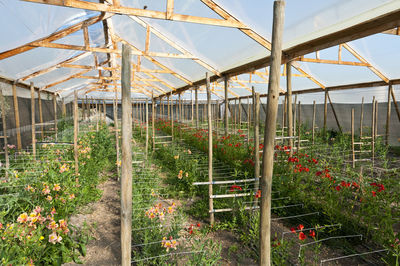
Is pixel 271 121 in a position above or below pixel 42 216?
above

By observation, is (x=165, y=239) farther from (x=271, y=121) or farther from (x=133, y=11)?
(x=133, y=11)

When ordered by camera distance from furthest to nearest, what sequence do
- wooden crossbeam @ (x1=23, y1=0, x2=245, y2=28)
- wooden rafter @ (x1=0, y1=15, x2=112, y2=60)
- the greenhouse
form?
wooden rafter @ (x1=0, y1=15, x2=112, y2=60) < wooden crossbeam @ (x1=23, y1=0, x2=245, y2=28) < the greenhouse

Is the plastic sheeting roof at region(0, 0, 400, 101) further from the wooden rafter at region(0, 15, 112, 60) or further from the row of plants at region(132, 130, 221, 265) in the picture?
the row of plants at region(132, 130, 221, 265)

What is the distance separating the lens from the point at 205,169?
5.24 metres

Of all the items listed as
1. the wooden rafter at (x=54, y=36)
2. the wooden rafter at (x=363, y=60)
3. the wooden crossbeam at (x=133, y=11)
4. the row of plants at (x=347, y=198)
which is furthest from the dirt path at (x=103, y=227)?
the wooden rafter at (x=363, y=60)

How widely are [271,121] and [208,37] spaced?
4502 mm

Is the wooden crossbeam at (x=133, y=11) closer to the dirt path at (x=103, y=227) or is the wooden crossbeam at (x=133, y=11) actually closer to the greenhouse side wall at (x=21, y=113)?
the dirt path at (x=103, y=227)

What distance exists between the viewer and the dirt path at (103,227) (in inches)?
102

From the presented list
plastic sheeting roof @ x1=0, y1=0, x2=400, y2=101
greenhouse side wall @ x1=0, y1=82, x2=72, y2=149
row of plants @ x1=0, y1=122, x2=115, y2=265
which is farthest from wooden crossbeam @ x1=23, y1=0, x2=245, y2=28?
greenhouse side wall @ x1=0, y1=82, x2=72, y2=149

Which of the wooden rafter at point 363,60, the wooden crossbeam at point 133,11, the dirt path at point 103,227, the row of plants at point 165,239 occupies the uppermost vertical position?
the wooden crossbeam at point 133,11

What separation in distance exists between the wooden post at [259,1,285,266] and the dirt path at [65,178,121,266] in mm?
1753

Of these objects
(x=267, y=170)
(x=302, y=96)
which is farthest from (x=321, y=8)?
(x=302, y=96)

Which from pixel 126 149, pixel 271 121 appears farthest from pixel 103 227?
pixel 271 121

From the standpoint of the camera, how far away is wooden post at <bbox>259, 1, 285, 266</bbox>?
138 cm
